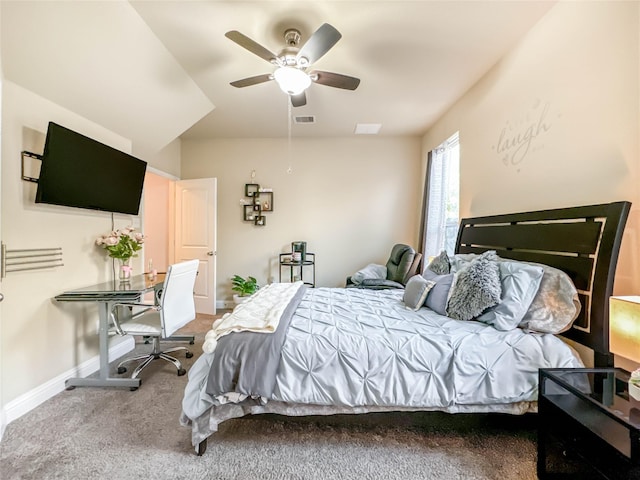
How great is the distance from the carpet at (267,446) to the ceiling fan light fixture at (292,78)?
238 cm

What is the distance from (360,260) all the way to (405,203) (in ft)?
3.94

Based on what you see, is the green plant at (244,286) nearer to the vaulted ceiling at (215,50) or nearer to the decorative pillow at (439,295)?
the vaulted ceiling at (215,50)

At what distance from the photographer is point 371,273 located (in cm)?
436

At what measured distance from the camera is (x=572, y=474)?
4.37 feet

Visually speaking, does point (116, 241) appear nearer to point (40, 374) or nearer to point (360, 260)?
point (40, 374)

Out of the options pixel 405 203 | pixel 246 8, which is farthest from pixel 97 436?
pixel 405 203

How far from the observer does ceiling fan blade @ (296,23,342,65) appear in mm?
1831

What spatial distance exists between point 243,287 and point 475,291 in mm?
3425

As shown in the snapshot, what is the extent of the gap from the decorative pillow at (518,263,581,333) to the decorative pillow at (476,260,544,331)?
0.05m

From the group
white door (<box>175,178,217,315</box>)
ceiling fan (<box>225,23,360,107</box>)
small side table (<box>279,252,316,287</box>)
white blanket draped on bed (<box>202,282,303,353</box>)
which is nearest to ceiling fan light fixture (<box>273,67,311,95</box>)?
ceiling fan (<box>225,23,360,107</box>)

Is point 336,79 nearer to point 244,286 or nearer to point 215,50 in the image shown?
point 215,50

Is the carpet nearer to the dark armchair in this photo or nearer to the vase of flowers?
the vase of flowers

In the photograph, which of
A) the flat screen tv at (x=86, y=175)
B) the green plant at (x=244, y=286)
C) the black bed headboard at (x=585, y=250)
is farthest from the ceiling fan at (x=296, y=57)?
the green plant at (x=244, y=286)

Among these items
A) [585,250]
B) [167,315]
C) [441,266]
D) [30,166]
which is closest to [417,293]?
[441,266]
